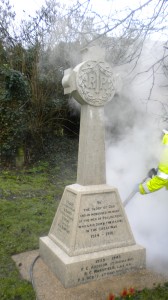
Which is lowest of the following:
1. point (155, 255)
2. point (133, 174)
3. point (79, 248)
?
point (155, 255)

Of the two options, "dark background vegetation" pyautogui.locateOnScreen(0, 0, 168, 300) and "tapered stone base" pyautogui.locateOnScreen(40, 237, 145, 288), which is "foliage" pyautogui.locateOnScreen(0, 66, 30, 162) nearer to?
"dark background vegetation" pyautogui.locateOnScreen(0, 0, 168, 300)

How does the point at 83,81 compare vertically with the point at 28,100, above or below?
below

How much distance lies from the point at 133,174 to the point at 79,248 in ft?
9.90

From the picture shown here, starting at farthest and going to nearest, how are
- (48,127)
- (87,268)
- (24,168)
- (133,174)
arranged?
(48,127) → (24,168) → (133,174) → (87,268)

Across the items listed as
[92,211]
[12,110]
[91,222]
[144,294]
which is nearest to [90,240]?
[91,222]

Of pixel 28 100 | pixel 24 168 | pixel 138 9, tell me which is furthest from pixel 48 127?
pixel 138 9

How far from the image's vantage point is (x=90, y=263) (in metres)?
3.52

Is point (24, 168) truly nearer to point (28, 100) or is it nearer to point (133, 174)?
point (28, 100)

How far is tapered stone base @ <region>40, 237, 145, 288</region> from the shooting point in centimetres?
343

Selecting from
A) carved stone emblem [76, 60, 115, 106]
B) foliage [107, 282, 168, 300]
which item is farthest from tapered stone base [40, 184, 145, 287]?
carved stone emblem [76, 60, 115, 106]

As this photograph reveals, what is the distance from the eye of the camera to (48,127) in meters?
11.4

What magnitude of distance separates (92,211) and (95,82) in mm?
1572

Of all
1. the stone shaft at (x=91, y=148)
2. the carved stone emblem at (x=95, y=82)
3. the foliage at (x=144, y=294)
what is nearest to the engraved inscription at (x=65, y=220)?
the stone shaft at (x=91, y=148)

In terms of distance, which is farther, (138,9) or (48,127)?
(48,127)
